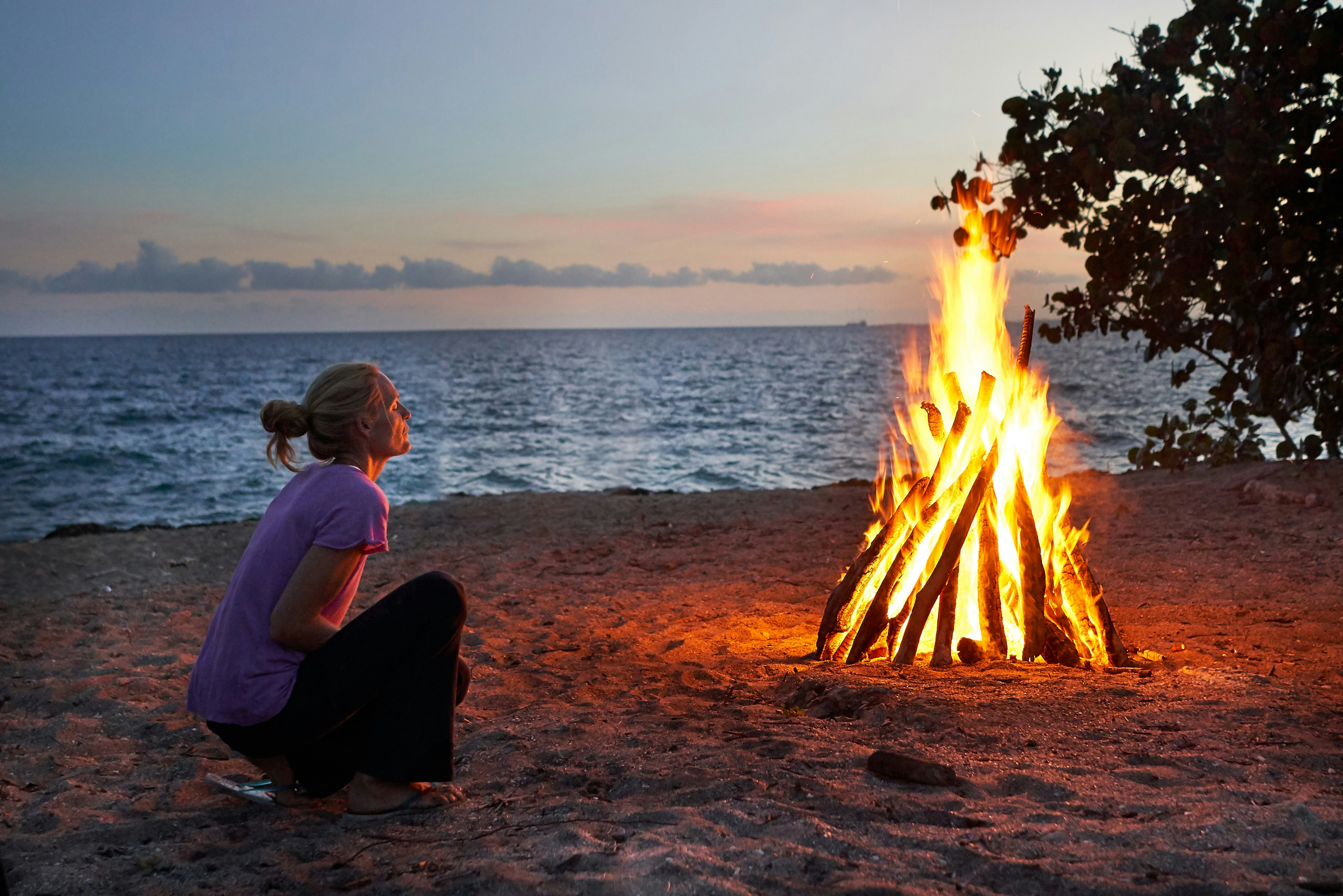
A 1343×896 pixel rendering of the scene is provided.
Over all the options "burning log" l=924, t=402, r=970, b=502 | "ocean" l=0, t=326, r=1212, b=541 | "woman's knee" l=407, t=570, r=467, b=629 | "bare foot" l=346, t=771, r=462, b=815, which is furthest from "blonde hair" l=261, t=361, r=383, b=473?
"ocean" l=0, t=326, r=1212, b=541

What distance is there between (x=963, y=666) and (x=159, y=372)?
70.7 m

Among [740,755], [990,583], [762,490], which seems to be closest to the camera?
[740,755]

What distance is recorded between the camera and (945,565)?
4.94 m

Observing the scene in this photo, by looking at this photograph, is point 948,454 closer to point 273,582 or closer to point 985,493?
point 985,493

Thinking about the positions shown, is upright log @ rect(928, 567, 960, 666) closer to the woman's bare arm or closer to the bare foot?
the bare foot

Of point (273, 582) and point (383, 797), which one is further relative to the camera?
point (383, 797)

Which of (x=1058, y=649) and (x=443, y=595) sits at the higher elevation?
(x=443, y=595)

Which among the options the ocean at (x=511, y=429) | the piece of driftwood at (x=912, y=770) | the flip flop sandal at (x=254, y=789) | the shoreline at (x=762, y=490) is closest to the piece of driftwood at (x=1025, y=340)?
the piece of driftwood at (x=912, y=770)

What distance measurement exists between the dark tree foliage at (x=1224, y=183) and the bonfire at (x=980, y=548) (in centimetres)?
202

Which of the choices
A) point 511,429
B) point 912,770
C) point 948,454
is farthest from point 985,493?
point 511,429

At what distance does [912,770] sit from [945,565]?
1789mm

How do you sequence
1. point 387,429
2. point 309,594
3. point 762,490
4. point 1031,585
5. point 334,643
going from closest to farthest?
point 309,594
point 334,643
point 387,429
point 1031,585
point 762,490

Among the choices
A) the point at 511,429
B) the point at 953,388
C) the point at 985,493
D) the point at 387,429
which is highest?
the point at 953,388

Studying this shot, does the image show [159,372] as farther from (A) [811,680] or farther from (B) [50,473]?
(A) [811,680]
